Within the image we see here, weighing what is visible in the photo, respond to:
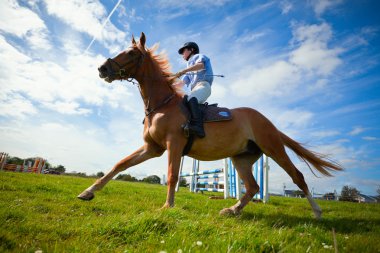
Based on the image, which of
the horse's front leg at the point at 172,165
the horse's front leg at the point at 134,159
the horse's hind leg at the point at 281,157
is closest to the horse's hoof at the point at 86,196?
the horse's front leg at the point at 134,159

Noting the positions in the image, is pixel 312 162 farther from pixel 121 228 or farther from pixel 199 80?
pixel 121 228

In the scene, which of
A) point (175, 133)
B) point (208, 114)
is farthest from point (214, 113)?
point (175, 133)

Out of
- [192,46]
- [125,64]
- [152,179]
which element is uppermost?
[152,179]

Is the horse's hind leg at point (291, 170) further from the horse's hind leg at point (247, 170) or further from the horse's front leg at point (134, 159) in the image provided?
the horse's front leg at point (134, 159)

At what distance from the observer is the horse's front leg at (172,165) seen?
13.5 feet

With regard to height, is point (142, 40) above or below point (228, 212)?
above

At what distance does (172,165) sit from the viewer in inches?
166

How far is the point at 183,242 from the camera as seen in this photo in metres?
2.04

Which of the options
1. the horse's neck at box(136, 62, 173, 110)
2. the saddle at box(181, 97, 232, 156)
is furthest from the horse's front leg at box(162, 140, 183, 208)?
the horse's neck at box(136, 62, 173, 110)

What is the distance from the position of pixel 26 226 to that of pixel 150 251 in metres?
1.39

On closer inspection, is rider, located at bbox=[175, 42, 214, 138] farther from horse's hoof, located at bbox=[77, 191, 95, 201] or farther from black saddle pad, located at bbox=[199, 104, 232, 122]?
horse's hoof, located at bbox=[77, 191, 95, 201]

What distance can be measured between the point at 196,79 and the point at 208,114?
1.05m

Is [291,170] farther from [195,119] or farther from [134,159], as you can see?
[134,159]

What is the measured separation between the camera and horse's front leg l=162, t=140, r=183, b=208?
410 centimetres
